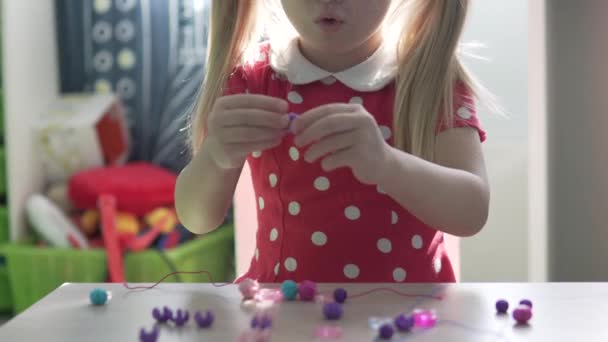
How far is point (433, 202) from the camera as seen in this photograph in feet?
2.31

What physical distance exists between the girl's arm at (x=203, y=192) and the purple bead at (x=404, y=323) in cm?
32

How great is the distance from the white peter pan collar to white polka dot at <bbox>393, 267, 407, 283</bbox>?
204 mm

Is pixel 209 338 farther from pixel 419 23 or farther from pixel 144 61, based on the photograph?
pixel 144 61

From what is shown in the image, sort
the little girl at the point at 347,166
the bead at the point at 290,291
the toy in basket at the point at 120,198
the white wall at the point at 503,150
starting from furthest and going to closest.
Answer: the toy in basket at the point at 120,198 < the white wall at the point at 503,150 < the little girl at the point at 347,166 < the bead at the point at 290,291

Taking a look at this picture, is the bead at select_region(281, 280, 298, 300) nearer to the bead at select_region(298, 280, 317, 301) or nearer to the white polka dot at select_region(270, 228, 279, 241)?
the bead at select_region(298, 280, 317, 301)

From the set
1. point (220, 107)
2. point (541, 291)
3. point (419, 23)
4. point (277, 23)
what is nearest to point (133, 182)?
point (277, 23)

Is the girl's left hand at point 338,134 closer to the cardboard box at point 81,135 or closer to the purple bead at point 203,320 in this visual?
the purple bead at point 203,320

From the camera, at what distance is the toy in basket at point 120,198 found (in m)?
1.81

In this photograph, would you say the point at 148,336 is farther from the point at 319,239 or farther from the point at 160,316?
the point at 319,239

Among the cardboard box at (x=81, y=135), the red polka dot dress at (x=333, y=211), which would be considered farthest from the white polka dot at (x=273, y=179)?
the cardboard box at (x=81, y=135)

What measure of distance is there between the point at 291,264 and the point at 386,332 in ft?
1.15

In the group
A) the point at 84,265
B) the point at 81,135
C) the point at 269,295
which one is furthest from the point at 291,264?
the point at 81,135

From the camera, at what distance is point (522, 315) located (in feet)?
1.70

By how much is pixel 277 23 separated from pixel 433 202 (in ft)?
1.23
